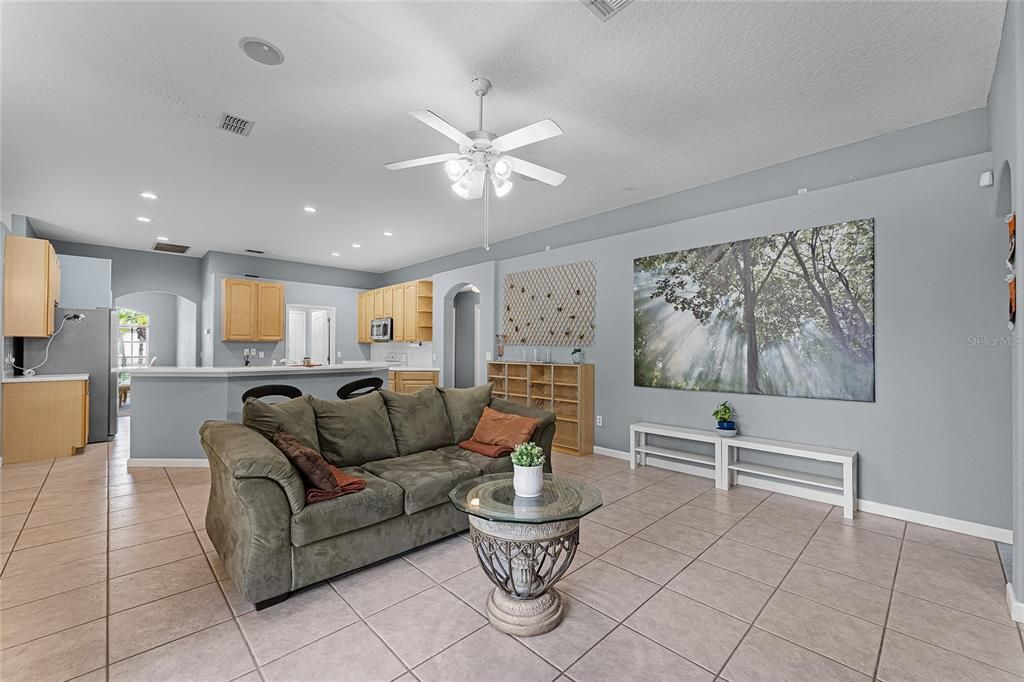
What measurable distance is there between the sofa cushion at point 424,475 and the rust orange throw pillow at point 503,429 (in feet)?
1.42

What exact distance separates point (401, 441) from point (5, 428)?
15.7 ft

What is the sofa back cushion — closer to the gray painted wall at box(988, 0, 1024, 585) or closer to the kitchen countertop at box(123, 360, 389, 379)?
the kitchen countertop at box(123, 360, 389, 379)

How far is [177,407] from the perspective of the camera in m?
4.79

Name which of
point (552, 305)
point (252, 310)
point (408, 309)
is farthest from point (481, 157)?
point (252, 310)

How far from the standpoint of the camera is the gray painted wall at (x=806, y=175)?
3.30 metres

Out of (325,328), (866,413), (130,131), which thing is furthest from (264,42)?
(325,328)

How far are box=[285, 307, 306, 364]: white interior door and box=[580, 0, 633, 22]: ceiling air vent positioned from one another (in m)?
7.92

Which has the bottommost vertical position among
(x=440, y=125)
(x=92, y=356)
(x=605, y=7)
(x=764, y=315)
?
(x=92, y=356)

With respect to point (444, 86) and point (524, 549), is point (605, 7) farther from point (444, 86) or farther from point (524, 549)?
point (524, 549)

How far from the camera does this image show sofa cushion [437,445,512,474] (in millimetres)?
3250

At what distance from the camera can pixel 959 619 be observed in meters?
2.14

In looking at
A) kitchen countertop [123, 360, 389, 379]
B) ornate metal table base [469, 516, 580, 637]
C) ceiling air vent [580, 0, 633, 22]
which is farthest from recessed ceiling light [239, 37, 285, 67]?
kitchen countertop [123, 360, 389, 379]


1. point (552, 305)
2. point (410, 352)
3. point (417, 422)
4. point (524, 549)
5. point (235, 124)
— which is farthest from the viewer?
point (410, 352)

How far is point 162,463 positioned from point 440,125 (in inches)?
186
